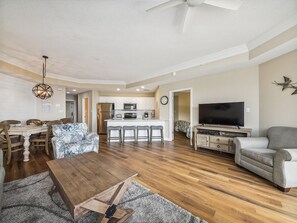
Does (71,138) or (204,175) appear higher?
(71,138)

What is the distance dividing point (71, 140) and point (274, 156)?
13.1 ft

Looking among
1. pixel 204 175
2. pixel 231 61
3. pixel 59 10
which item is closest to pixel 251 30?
pixel 231 61

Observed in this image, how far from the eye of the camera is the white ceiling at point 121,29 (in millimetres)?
2012

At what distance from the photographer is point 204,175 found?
2678 millimetres

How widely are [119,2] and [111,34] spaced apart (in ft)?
2.85

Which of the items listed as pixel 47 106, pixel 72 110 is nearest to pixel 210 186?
pixel 47 106

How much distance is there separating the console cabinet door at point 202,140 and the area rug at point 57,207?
265 centimetres

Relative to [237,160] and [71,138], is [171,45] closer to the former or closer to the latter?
[237,160]

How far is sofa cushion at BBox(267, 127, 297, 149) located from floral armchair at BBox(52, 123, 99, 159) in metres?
3.82

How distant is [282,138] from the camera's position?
2705 mm

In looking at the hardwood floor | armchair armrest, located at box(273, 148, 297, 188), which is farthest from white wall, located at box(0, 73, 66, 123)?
armchair armrest, located at box(273, 148, 297, 188)

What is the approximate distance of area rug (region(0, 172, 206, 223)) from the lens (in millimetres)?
1554

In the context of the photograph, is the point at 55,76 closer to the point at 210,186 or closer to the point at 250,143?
the point at 210,186

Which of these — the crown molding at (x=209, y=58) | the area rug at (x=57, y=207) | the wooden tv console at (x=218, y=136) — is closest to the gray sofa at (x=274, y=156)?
the wooden tv console at (x=218, y=136)
